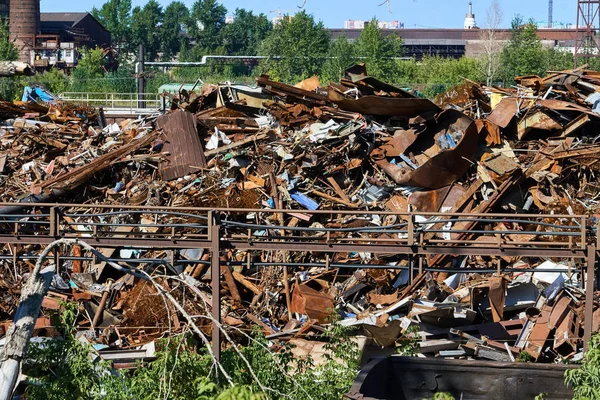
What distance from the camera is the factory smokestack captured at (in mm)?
64625

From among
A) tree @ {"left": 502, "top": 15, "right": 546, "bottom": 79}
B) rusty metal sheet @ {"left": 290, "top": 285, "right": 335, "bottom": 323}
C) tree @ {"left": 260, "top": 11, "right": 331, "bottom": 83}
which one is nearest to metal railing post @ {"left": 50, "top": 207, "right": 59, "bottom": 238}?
rusty metal sheet @ {"left": 290, "top": 285, "right": 335, "bottom": 323}

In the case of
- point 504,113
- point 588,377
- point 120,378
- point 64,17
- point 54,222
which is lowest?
point 120,378

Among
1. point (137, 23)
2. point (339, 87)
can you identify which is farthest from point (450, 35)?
point (339, 87)

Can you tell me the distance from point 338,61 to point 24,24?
28.5m

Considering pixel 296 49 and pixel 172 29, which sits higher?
pixel 172 29

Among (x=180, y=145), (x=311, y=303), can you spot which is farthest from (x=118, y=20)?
(x=311, y=303)

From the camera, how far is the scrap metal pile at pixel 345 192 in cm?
1160

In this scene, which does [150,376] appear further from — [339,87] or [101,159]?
[339,87]

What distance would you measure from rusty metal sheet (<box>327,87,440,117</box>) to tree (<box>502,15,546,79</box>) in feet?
108

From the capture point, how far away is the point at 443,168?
13.6 m

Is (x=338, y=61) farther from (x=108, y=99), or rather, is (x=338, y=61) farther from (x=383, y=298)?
(x=383, y=298)

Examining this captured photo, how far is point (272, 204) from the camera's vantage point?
529 inches

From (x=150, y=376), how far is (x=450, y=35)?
92.1m

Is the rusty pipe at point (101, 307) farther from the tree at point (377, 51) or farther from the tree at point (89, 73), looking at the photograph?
the tree at point (377, 51)
